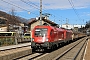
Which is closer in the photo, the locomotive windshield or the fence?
the locomotive windshield

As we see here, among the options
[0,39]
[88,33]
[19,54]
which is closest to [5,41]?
[0,39]

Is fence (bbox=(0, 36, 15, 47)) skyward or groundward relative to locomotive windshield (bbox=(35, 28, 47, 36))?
groundward

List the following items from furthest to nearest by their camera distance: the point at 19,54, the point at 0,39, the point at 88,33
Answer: the point at 88,33
the point at 0,39
the point at 19,54

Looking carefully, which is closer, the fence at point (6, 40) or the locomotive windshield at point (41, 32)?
the locomotive windshield at point (41, 32)

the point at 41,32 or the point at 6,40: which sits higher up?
the point at 41,32

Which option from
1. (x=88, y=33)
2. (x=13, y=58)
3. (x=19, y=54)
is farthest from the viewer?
(x=88, y=33)

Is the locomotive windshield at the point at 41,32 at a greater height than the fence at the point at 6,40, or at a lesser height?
greater

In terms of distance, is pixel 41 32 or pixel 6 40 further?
pixel 6 40

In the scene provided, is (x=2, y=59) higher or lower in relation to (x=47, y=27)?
lower

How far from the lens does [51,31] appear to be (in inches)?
984

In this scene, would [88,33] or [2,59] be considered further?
[88,33]

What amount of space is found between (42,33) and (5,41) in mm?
13286

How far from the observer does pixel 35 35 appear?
80.7 ft

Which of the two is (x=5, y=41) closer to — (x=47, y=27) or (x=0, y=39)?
(x=0, y=39)
